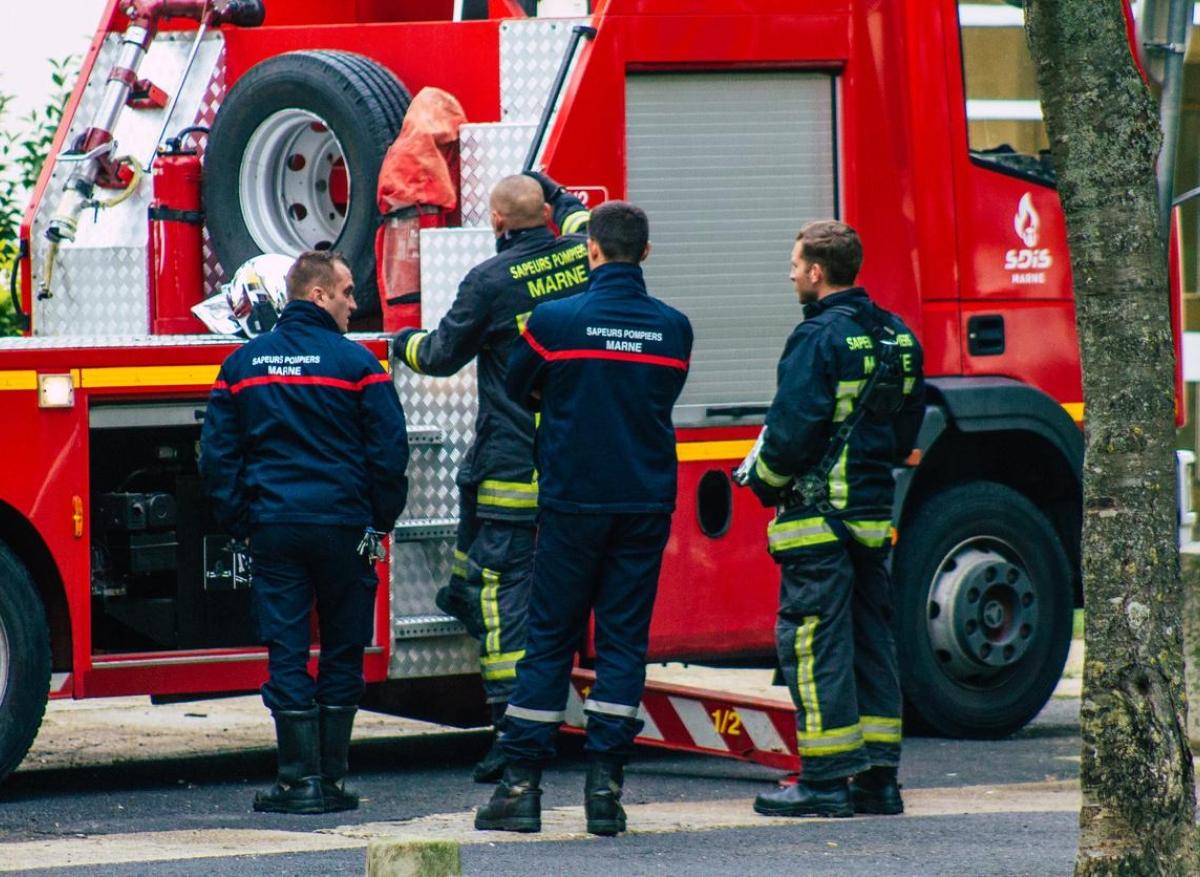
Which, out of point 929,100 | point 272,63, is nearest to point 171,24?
point 272,63

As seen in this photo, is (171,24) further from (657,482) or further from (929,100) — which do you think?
(657,482)

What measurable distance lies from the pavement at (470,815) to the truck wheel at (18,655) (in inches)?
9.8

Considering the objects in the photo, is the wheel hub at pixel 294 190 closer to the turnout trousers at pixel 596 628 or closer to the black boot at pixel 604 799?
the turnout trousers at pixel 596 628

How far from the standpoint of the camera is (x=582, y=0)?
7969mm

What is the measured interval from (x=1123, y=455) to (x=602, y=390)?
174cm

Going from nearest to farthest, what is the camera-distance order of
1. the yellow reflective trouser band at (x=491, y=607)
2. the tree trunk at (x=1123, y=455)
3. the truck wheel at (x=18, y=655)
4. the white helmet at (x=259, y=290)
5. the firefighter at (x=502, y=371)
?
the tree trunk at (x=1123, y=455) < the truck wheel at (x=18, y=655) < the firefighter at (x=502, y=371) < the yellow reflective trouser band at (x=491, y=607) < the white helmet at (x=259, y=290)

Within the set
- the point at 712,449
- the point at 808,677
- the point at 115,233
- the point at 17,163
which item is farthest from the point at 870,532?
the point at 17,163

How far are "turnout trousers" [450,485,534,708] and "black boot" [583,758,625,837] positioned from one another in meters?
0.79

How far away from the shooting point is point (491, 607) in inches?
287

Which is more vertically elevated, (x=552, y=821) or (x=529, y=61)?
(x=529, y=61)

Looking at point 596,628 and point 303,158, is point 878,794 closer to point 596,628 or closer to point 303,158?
point 596,628

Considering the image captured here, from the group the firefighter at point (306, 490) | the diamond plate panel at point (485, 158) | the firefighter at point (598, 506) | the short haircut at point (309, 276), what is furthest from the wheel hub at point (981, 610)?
the short haircut at point (309, 276)

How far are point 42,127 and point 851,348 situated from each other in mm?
5271

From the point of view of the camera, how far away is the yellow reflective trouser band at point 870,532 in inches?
270
